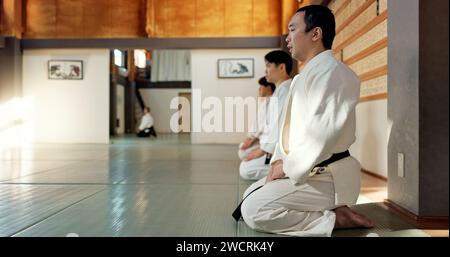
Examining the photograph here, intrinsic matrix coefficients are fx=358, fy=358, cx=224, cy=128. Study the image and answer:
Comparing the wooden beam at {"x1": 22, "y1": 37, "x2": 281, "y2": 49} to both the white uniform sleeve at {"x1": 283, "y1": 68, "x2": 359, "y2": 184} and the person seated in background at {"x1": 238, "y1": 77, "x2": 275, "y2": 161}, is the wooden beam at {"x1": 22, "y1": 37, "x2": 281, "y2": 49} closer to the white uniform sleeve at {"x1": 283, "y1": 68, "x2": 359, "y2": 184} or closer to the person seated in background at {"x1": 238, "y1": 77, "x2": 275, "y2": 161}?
the person seated in background at {"x1": 238, "y1": 77, "x2": 275, "y2": 161}

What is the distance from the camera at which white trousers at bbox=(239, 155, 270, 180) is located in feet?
10.6

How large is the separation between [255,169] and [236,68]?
5445mm

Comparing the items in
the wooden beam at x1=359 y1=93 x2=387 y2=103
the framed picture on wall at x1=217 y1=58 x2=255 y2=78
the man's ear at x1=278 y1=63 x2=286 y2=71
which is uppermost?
the framed picture on wall at x1=217 y1=58 x2=255 y2=78

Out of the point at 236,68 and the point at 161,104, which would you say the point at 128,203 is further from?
the point at 161,104

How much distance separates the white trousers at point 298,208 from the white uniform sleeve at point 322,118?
11 centimetres

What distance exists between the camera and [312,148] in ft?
4.88

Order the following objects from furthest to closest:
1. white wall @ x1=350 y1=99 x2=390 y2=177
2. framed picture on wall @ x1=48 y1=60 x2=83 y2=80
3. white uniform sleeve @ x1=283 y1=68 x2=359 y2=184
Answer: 1. framed picture on wall @ x1=48 y1=60 x2=83 y2=80
2. white wall @ x1=350 y1=99 x2=390 y2=177
3. white uniform sleeve @ x1=283 y1=68 x2=359 y2=184

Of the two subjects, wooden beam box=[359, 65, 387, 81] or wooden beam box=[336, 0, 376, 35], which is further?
wooden beam box=[336, 0, 376, 35]

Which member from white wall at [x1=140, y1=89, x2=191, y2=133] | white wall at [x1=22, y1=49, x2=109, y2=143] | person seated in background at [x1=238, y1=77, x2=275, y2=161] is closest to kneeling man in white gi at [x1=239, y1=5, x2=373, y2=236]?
person seated in background at [x1=238, y1=77, x2=275, y2=161]

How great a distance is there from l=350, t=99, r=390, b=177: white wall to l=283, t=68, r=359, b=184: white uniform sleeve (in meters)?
1.92

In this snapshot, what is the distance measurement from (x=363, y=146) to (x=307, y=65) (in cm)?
257

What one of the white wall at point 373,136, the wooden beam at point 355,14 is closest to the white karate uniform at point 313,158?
the white wall at point 373,136

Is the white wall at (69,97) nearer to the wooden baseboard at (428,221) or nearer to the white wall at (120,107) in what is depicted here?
the white wall at (120,107)

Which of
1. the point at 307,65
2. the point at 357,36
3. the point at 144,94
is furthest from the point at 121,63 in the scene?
the point at 307,65
